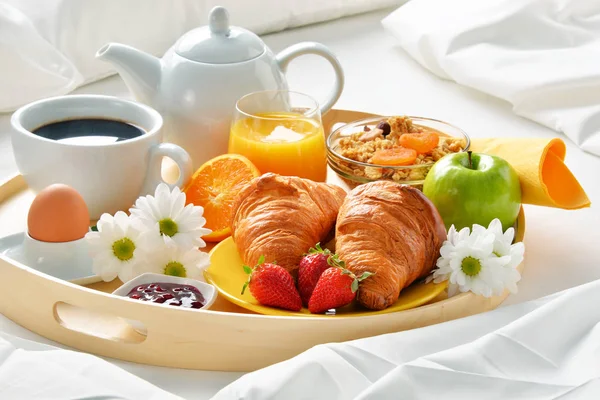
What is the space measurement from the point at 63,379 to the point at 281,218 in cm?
34

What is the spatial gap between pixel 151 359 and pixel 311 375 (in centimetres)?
20

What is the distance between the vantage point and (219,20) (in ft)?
4.29

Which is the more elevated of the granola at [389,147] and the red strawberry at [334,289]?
the red strawberry at [334,289]

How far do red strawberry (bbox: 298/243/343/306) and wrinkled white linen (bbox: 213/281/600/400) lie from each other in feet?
0.39

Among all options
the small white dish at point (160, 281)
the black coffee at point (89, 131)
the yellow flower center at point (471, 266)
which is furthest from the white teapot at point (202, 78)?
the yellow flower center at point (471, 266)

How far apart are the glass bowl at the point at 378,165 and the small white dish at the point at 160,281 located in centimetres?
35

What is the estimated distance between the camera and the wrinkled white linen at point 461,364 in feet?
2.75

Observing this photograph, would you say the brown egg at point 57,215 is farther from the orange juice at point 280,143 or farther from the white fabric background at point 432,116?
the orange juice at point 280,143

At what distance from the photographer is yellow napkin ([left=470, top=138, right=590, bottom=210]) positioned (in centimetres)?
121

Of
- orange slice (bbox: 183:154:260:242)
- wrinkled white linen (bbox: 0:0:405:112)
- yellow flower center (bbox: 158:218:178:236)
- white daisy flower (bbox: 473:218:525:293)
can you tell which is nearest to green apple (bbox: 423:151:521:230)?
white daisy flower (bbox: 473:218:525:293)

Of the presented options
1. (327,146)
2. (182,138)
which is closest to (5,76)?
(182,138)

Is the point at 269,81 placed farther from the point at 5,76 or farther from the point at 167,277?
the point at 5,76

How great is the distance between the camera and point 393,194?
1062mm

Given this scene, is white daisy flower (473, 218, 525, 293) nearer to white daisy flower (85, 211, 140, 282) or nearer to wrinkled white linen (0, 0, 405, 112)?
white daisy flower (85, 211, 140, 282)
